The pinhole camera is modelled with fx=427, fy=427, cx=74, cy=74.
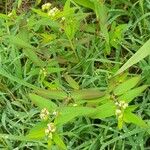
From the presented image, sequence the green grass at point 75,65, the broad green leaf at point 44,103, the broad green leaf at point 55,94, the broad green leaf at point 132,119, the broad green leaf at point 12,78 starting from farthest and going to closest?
the broad green leaf at point 12,78 → the green grass at point 75,65 → the broad green leaf at point 55,94 → the broad green leaf at point 44,103 → the broad green leaf at point 132,119

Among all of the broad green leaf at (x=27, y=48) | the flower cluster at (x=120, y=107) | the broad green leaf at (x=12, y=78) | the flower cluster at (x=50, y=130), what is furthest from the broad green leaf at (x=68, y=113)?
the broad green leaf at (x=12, y=78)

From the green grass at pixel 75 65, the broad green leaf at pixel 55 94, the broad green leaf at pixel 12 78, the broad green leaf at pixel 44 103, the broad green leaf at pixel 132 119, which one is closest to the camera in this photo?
the broad green leaf at pixel 132 119

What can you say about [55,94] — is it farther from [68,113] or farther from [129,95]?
[129,95]

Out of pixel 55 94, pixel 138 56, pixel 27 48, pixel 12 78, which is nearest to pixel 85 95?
pixel 55 94

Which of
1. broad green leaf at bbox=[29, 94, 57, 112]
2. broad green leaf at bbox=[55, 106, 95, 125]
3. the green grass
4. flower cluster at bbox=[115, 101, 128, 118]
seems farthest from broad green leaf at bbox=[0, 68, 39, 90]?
flower cluster at bbox=[115, 101, 128, 118]

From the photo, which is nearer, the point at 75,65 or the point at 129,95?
the point at 129,95

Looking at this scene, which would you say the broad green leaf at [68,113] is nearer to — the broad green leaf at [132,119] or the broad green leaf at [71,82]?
the broad green leaf at [132,119]

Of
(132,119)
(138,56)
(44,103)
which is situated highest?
(138,56)

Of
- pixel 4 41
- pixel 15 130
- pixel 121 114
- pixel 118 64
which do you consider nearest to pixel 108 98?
pixel 121 114
